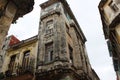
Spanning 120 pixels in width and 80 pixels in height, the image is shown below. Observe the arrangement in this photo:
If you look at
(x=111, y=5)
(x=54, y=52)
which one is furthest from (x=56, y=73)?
(x=111, y=5)

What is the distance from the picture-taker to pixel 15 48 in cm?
2016

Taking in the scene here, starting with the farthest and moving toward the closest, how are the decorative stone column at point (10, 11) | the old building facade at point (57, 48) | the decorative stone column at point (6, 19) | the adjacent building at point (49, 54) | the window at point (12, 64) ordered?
the window at point (12, 64) → the adjacent building at point (49, 54) → the old building facade at point (57, 48) → the decorative stone column at point (10, 11) → the decorative stone column at point (6, 19)

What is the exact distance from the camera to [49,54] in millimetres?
16969

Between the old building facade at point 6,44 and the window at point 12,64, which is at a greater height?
the old building facade at point 6,44

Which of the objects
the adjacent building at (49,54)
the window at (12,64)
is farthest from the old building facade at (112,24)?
the window at (12,64)

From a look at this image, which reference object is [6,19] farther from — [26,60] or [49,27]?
[49,27]

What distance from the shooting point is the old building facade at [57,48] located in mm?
14797

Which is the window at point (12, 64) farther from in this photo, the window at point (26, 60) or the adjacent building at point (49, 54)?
the window at point (26, 60)

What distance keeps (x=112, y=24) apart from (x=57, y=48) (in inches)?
218

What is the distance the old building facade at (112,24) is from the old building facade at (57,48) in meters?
3.68

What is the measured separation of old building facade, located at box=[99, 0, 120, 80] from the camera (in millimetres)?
16688

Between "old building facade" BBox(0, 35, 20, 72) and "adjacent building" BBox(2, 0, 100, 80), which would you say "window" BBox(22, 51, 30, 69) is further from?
"old building facade" BBox(0, 35, 20, 72)

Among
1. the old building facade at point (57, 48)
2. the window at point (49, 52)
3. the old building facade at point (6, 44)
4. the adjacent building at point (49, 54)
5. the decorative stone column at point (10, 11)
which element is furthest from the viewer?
the old building facade at point (6, 44)

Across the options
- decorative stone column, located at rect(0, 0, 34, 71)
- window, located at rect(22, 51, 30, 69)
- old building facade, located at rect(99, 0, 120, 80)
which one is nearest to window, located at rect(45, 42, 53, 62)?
window, located at rect(22, 51, 30, 69)
